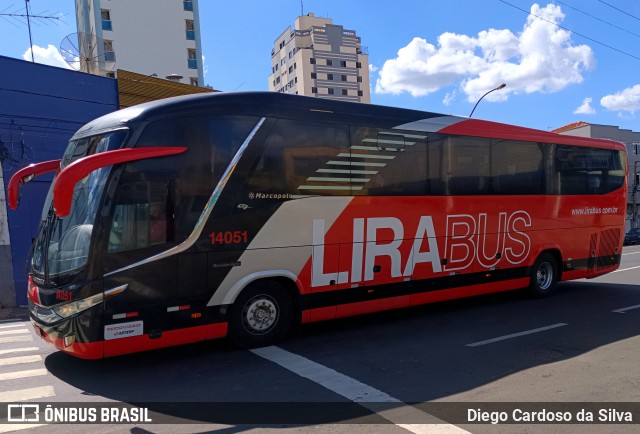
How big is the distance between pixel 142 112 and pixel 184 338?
9.55 ft

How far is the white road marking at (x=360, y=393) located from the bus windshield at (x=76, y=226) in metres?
2.65

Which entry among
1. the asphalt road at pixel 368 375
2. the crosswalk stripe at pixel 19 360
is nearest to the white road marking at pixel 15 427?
the asphalt road at pixel 368 375

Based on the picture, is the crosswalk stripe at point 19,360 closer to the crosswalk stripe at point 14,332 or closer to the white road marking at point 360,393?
the crosswalk stripe at point 14,332

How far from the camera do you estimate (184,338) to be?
660cm

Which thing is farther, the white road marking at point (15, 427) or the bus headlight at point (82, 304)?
the bus headlight at point (82, 304)

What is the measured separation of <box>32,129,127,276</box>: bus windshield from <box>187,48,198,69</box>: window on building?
44.4 meters

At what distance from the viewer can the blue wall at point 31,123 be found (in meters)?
14.7

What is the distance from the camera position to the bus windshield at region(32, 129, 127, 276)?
6.13 metres

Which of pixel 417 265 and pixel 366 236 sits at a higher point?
pixel 366 236

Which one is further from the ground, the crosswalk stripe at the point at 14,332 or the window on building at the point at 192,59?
the window on building at the point at 192,59

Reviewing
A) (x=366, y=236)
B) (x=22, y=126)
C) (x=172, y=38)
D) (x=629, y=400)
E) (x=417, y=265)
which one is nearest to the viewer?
(x=629, y=400)

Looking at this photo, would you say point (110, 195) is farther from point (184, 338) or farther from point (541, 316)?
point (541, 316)

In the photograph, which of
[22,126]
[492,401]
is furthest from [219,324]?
[22,126]

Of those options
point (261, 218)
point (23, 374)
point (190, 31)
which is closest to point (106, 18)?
point (190, 31)
